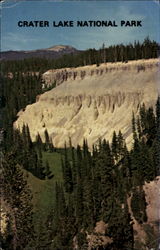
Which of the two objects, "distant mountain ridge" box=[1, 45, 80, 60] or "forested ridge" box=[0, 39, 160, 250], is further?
"distant mountain ridge" box=[1, 45, 80, 60]

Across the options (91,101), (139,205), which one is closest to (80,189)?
(139,205)

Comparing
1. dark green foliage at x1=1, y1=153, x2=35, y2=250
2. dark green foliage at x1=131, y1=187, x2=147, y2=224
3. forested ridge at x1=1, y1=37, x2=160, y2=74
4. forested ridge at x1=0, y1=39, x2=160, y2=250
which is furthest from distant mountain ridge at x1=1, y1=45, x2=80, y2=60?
dark green foliage at x1=131, y1=187, x2=147, y2=224

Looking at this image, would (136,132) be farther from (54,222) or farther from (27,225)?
(27,225)

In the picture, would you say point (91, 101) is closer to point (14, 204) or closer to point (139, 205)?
point (139, 205)

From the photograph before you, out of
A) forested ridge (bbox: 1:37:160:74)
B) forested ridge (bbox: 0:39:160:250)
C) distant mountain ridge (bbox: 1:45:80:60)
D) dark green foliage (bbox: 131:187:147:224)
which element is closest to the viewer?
forested ridge (bbox: 0:39:160:250)

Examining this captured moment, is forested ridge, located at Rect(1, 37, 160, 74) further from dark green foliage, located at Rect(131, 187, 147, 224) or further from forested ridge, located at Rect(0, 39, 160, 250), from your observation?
dark green foliage, located at Rect(131, 187, 147, 224)

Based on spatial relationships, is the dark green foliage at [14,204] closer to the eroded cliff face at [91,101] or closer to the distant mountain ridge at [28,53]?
the distant mountain ridge at [28,53]

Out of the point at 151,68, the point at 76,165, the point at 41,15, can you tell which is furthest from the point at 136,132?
the point at 41,15

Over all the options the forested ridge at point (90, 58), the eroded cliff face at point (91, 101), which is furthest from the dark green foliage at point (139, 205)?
the forested ridge at point (90, 58)
